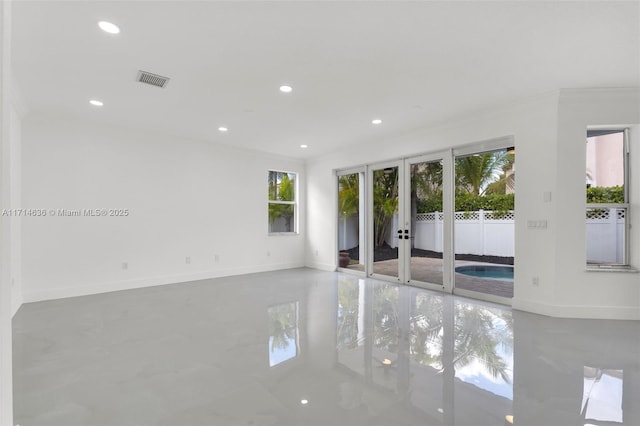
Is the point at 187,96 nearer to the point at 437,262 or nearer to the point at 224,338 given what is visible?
the point at 224,338

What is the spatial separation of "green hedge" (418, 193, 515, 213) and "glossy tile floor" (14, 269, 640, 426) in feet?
4.82

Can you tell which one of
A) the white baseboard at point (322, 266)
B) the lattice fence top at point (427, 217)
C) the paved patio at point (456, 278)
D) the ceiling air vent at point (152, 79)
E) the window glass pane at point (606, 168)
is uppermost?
the ceiling air vent at point (152, 79)

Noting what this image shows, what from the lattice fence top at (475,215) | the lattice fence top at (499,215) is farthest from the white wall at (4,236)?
the lattice fence top at (499,215)

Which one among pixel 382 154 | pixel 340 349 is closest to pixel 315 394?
pixel 340 349

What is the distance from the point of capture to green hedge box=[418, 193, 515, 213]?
184 inches

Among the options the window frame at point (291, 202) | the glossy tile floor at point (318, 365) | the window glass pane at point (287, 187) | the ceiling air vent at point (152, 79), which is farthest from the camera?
the window glass pane at point (287, 187)

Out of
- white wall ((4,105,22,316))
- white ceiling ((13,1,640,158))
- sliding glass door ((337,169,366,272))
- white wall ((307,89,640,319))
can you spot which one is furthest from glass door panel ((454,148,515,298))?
white wall ((4,105,22,316))

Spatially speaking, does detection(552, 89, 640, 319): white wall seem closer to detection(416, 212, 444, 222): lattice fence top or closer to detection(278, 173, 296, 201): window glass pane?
detection(416, 212, 444, 222): lattice fence top

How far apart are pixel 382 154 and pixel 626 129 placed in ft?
10.9

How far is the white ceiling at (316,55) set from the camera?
237 centimetres

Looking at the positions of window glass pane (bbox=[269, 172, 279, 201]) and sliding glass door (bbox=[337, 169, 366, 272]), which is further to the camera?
window glass pane (bbox=[269, 172, 279, 201])

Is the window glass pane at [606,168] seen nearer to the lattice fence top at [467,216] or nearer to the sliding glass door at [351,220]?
the lattice fence top at [467,216]

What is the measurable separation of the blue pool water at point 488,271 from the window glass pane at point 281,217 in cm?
395

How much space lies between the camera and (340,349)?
2902mm
